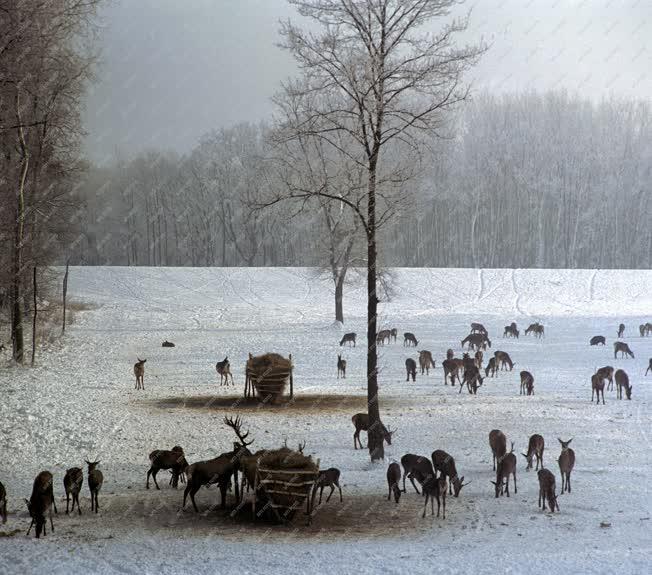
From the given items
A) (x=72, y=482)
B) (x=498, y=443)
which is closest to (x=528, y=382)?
(x=498, y=443)

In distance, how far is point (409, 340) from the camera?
3275 centimetres

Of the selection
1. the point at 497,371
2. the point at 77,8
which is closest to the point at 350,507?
the point at 77,8

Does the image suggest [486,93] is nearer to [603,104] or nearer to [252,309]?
[603,104]

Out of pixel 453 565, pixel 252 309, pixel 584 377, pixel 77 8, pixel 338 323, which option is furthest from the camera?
pixel 252 309

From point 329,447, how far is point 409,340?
61.2 feet

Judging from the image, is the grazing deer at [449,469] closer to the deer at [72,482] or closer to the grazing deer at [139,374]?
the deer at [72,482]

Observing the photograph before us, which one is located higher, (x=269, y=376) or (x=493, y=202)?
(x=493, y=202)

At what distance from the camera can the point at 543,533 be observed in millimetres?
9258

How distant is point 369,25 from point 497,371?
14.9 metres

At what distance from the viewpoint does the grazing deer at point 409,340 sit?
31750mm

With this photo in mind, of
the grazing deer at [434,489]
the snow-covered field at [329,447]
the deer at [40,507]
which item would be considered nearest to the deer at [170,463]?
the snow-covered field at [329,447]

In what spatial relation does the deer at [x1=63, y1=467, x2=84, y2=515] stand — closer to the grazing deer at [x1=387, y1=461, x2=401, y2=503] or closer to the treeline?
the grazing deer at [x1=387, y1=461, x2=401, y2=503]

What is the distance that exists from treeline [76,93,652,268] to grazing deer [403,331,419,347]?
4286 cm

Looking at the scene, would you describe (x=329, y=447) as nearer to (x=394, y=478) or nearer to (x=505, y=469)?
(x=394, y=478)
